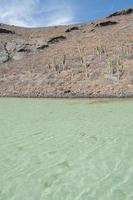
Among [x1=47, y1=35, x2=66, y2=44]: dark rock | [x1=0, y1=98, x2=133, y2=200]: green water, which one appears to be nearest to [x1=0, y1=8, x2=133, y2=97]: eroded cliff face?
[x1=47, y1=35, x2=66, y2=44]: dark rock

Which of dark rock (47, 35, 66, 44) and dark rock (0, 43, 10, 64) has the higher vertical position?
dark rock (47, 35, 66, 44)

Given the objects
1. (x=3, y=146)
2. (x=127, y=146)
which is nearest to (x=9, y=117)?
(x=3, y=146)

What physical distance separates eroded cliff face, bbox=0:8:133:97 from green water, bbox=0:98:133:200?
420 inches

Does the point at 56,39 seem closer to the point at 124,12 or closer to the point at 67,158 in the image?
the point at 124,12

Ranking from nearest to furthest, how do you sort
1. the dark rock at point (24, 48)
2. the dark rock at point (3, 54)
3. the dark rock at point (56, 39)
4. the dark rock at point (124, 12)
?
1. the dark rock at point (3, 54)
2. the dark rock at point (24, 48)
3. the dark rock at point (56, 39)
4. the dark rock at point (124, 12)

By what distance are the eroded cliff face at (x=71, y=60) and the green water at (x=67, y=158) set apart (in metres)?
10.7

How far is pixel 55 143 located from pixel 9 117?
672 cm

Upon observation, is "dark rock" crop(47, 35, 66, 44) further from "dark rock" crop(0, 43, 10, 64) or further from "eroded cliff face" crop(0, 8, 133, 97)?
"dark rock" crop(0, 43, 10, 64)

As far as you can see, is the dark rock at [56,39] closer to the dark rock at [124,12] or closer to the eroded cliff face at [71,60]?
the eroded cliff face at [71,60]

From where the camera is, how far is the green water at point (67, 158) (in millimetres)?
6496

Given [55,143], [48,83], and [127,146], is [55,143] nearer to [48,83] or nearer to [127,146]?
[127,146]

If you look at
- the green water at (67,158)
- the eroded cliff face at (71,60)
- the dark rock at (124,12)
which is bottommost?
the green water at (67,158)

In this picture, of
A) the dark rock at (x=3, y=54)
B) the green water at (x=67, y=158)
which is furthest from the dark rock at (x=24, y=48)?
the green water at (x=67, y=158)

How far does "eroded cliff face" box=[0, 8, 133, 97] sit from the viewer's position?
87.0ft
